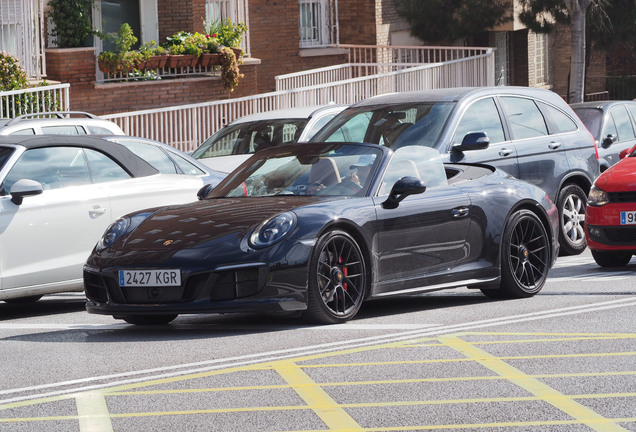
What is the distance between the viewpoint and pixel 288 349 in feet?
26.5

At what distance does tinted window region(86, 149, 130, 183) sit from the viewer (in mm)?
11289

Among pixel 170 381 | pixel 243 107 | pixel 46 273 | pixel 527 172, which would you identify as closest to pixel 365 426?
pixel 170 381

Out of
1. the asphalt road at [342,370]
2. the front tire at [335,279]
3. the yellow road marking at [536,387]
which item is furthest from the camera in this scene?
the front tire at [335,279]

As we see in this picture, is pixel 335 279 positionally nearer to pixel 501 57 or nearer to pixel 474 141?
pixel 474 141

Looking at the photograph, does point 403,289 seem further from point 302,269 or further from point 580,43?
point 580,43

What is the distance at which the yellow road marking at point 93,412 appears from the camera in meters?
6.12

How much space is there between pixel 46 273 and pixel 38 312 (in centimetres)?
68

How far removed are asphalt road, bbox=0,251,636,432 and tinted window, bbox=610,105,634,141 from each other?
6.82m

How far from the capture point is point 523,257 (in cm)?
1055

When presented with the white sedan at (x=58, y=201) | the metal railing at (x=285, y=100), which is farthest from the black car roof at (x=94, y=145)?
the metal railing at (x=285, y=100)

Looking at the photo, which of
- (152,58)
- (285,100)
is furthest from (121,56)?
(285,100)

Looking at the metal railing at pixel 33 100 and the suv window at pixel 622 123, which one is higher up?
the metal railing at pixel 33 100

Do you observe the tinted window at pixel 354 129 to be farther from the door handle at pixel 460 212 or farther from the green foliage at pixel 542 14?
the green foliage at pixel 542 14

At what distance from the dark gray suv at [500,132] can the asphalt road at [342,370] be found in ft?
9.03
